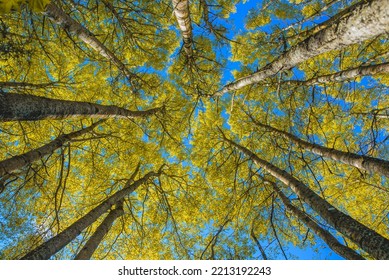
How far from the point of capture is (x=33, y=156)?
3.68 metres

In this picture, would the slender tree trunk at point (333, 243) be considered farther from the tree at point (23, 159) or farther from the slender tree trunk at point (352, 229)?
the tree at point (23, 159)

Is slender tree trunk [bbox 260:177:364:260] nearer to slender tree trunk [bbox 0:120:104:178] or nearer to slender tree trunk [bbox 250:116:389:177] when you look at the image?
slender tree trunk [bbox 250:116:389:177]

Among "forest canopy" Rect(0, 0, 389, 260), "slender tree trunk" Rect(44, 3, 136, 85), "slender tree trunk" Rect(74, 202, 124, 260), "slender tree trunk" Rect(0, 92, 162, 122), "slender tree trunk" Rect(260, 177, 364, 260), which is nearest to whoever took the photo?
"slender tree trunk" Rect(0, 92, 162, 122)

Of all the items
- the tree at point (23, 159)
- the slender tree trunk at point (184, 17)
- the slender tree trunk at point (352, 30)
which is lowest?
the slender tree trunk at point (352, 30)

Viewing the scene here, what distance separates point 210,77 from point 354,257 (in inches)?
268

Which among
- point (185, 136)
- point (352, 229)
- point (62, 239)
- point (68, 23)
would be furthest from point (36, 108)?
point (185, 136)

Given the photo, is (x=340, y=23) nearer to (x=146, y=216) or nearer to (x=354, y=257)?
(x=354, y=257)

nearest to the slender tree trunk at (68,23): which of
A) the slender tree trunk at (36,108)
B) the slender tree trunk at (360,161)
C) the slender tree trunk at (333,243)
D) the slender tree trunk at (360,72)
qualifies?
the slender tree trunk at (36,108)

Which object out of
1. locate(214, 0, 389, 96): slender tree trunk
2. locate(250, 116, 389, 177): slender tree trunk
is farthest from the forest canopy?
locate(214, 0, 389, 96): slender tree trunk

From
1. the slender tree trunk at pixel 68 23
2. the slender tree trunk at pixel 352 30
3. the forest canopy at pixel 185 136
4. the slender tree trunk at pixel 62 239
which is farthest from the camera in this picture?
the forest canopy at pixel 185 136

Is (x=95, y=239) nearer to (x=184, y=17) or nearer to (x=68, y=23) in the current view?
(x=68, y=23)

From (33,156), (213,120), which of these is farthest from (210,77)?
(33,156)

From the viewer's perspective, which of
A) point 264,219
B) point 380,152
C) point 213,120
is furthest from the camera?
point 213,120

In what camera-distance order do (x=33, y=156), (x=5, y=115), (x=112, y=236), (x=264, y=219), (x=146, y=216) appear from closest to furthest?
1. (x=5, y=115)
2. (x=33, y=156)
3. (x=264, y=219)
4. (x=112, y=236)
5. (x=146, y=216)
